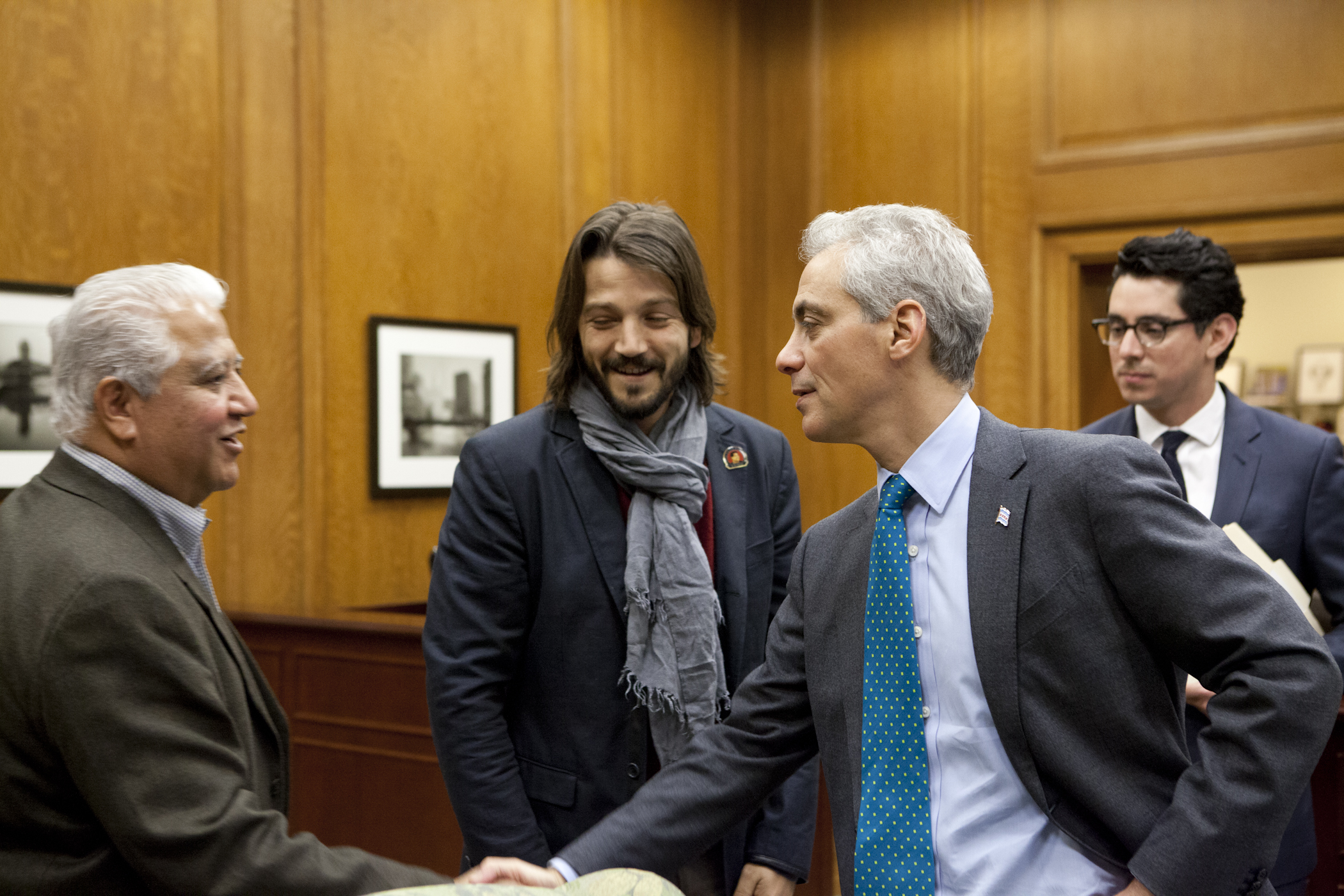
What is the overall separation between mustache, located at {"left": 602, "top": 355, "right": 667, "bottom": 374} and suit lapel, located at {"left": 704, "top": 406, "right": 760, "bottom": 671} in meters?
0.19

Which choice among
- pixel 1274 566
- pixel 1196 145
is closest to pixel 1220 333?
pixel 1274 566

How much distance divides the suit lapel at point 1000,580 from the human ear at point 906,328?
180 millimetres

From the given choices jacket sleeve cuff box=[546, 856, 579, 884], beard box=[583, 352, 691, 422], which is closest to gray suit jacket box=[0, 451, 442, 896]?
jacket sleeve cuff box=[546, 856, 579, 884]

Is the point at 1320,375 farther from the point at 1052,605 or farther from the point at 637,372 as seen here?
A: the point at 1052,605

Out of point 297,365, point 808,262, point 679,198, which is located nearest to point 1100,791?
point 808,262

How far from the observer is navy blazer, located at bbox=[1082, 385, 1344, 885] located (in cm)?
263

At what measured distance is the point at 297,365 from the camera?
4.81 m

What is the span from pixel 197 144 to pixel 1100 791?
403 centimetres

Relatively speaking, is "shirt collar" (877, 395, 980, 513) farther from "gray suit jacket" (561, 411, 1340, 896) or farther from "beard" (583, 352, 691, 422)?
"beard" (583, 352, 691, 422)

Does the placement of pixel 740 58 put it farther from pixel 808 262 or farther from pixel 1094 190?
pixel 808 262

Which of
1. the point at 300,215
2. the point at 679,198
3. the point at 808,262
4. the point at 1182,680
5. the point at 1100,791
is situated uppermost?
the point at 679,198

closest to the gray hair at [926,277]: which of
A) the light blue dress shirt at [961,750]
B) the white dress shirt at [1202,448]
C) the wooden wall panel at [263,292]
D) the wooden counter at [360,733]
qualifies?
the light blue dress shirt at [961,750]

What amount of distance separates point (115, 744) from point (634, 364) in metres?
1.14

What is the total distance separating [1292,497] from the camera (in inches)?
106
